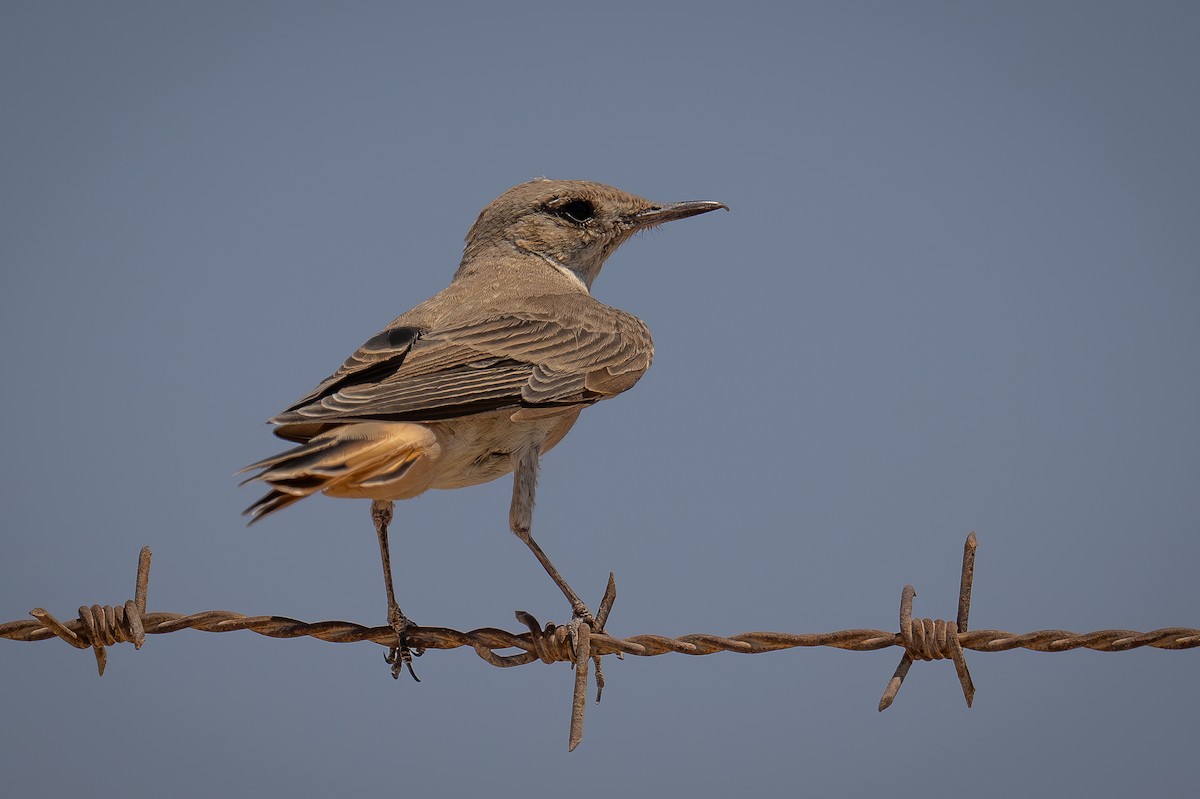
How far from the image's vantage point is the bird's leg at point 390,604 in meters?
5.69

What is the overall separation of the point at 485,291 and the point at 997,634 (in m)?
3.64

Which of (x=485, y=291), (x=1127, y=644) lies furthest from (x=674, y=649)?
(x=485, y=291)

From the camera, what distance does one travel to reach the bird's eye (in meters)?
7.53

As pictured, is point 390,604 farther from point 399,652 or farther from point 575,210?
point 575,210

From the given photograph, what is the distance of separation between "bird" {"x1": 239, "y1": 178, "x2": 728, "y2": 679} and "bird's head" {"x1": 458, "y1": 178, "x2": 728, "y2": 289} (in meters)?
0.12

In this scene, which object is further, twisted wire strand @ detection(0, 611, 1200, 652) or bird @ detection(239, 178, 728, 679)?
bird @ detection(239, 178, 728, 679)

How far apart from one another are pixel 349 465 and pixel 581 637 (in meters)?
1.04

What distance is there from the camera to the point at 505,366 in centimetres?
567

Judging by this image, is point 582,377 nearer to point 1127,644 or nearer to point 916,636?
point 916,636

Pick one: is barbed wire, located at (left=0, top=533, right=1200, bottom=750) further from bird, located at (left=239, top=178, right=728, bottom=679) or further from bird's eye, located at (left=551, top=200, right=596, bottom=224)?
bird's eye, located at (left=551, top=200, right=596, bottom=224)

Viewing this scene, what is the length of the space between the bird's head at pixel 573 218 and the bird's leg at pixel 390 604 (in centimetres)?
204

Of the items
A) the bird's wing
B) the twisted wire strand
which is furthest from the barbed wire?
the bird's wing

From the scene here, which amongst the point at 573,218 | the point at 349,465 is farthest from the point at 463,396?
the point at 573,218

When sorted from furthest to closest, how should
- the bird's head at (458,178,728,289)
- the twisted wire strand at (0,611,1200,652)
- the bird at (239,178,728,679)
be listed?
1. the bird's head at (458,178,728,289)
2. the bird at (239,178,728,679)
3. the twisted wire strand at (0,611,1200,652)
